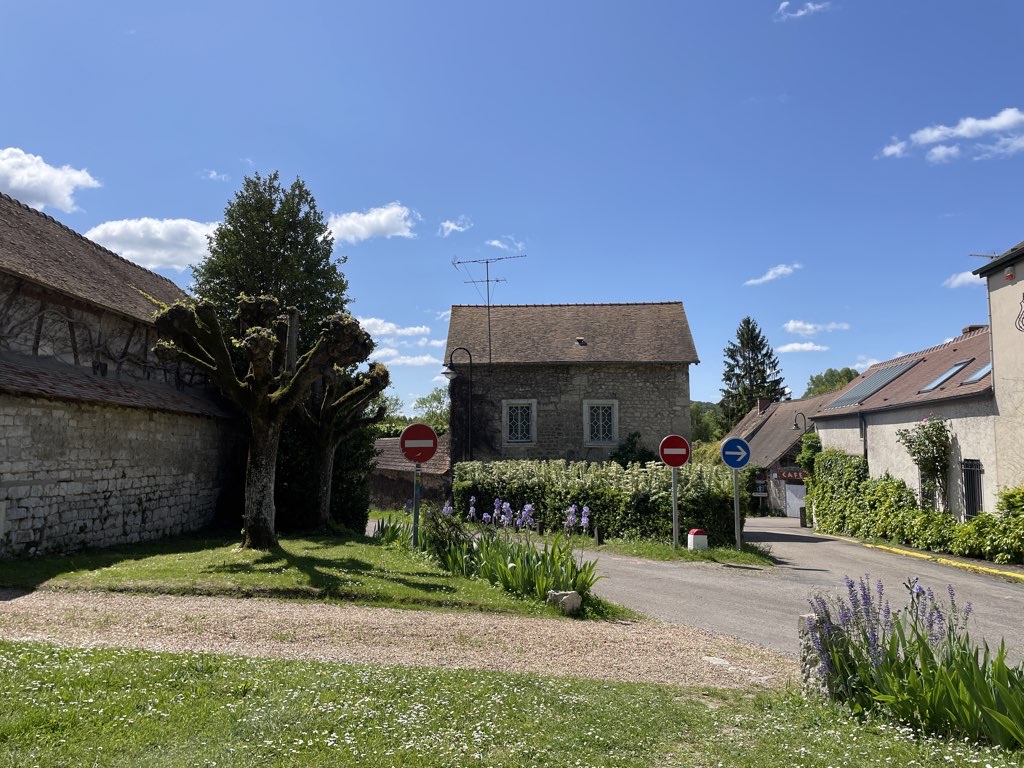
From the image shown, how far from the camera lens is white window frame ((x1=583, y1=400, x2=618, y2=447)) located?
2445cm

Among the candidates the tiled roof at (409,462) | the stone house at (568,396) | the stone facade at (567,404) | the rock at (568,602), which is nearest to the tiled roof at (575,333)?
the stone house at (568,396)

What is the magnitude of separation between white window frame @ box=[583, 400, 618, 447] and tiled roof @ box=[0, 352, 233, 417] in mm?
12125

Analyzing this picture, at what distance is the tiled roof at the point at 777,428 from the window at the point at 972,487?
55.8 ft

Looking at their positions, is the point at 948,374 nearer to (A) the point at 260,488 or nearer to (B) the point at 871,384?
(B) the point at 871,384

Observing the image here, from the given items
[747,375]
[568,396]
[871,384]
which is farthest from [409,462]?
[747,375]

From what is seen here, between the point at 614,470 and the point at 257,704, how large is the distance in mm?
13421

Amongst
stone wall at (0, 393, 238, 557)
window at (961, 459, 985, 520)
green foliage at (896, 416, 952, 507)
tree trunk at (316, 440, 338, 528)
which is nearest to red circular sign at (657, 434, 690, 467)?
green foliage at (896, 416, 952, 507)

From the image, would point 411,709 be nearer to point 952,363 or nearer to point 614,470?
point 614,470

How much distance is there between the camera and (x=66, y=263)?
14461mm

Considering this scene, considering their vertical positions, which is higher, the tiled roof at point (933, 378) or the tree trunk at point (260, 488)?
the tiled roof at point (933, 378)

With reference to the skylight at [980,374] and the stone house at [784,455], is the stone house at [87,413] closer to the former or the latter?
the skylight at [980,374]

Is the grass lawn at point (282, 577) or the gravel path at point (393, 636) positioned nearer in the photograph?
the gravel path at point (393, 636)

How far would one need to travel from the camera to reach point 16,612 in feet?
23.4

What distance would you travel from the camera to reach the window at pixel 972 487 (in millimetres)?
14883
